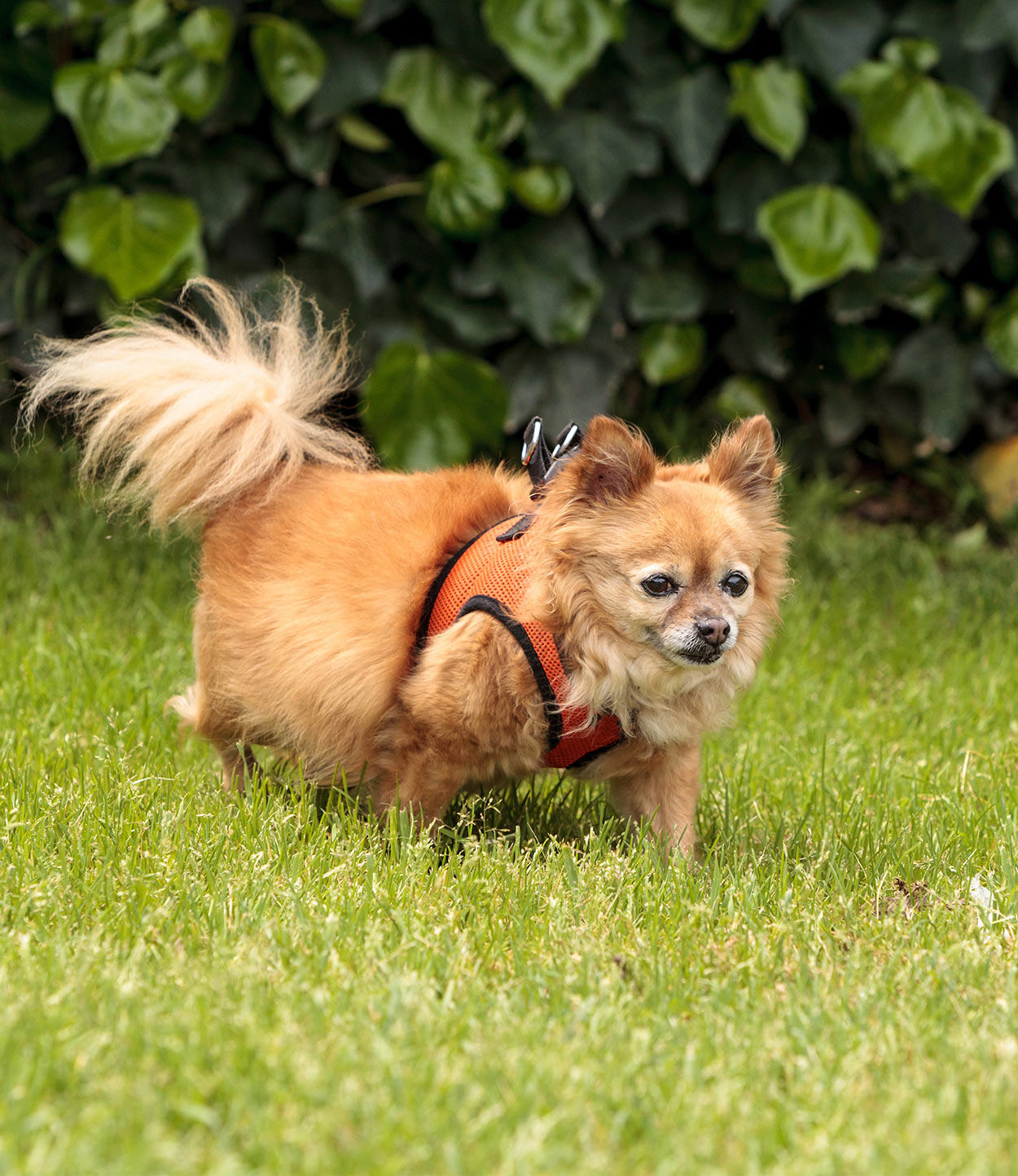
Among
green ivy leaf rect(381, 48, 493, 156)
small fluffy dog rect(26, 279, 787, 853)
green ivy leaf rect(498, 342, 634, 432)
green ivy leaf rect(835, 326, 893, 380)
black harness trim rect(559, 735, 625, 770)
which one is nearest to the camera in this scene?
small fluffy dog rect(26, 279, 787, 853)

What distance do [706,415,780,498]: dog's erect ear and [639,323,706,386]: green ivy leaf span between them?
7.39 ft

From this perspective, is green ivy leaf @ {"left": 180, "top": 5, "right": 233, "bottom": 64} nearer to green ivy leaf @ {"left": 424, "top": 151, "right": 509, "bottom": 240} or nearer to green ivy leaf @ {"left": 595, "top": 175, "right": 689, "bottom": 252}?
green ivy leaf @ {"left": 424, "top": 151, "right": 509, "bottom": 240}

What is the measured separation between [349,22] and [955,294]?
8.01 ft

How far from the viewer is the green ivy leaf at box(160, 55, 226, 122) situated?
423 centimetres

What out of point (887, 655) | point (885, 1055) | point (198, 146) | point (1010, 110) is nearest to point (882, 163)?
point (1010, 110)

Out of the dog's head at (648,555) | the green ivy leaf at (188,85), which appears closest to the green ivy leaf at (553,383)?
the green ivy leaf at (188,85)

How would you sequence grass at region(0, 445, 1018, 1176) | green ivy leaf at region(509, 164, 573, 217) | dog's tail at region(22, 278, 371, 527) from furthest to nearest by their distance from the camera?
green ivy leaf at region(509, 164, 573, 217), dog's tail at region(22, 278, 371, 527), grass at region(0, 445, 1018, 1176)

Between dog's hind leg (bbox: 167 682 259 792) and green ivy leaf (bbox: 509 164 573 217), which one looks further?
green ivy leaf (bbox: 509 164 573 217)

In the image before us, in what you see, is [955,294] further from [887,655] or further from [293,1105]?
[293,1105]

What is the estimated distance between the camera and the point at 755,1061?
69.6 inches

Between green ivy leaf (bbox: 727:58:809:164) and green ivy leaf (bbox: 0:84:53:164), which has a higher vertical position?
green ivy leaf (bbox: 727:58:809:164)

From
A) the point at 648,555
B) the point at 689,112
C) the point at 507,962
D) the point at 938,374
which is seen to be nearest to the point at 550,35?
the point at 689,112

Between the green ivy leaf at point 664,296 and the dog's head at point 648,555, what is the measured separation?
230 centimetres

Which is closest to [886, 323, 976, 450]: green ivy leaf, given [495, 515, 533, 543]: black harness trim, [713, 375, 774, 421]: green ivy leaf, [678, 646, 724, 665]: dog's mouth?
[713, 375, 774, 421]: green ivy leaf
